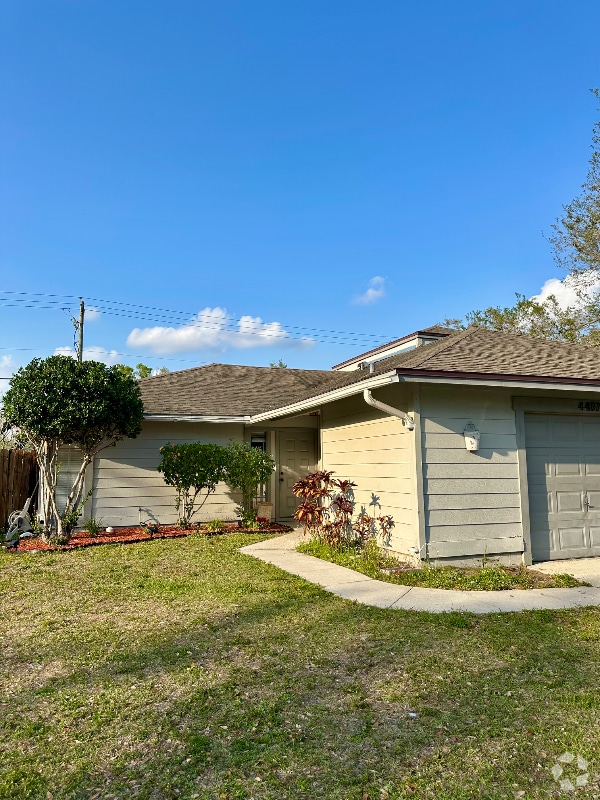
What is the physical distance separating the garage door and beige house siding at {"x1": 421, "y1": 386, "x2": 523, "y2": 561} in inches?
15.7

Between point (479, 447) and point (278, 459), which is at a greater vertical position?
point (479, 447)

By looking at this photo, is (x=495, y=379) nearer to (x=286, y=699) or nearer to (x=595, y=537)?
(x=595, y=537)

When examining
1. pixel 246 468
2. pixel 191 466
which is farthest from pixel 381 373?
pixel 191 466

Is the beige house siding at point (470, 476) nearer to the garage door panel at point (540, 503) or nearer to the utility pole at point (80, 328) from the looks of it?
the garage door panel at point (540, 503)

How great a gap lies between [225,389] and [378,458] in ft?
22.1

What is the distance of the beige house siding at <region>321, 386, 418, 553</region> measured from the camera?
22.2 ft

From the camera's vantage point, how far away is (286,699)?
312cm

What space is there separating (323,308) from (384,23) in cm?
1201

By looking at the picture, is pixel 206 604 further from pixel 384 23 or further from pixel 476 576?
pixel 384 23

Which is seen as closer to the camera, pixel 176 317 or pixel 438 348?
pixel 438 348

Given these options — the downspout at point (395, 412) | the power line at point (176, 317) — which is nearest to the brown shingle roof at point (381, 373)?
the downspout at point (395, 412)

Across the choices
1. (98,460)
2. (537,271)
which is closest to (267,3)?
(98,460)

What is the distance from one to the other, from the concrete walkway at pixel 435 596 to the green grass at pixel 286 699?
263mm

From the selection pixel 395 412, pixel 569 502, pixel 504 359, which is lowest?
pixel 569 502
